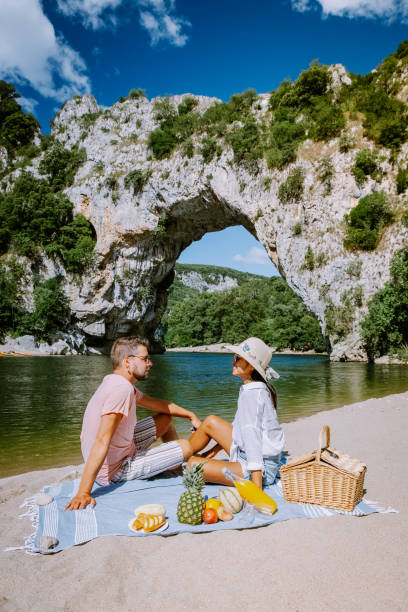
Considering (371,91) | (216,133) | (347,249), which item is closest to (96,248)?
(216,133)

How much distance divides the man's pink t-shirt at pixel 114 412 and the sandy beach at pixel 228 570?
0.73m

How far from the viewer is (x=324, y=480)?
2.86 metres

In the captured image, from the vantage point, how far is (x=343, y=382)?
44.6 ft

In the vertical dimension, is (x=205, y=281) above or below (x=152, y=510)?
above

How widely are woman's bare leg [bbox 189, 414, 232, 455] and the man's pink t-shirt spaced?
25.2 inches

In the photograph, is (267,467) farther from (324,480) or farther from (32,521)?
(32,521)

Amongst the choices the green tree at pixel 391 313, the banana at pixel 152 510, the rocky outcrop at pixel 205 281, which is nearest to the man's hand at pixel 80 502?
the banana at pixel 152 510

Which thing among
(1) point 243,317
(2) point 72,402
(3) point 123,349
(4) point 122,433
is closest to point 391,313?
(2) point 72,402

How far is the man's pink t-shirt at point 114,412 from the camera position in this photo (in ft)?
9.52

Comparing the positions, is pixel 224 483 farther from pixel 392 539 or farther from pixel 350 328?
pixel 350 328

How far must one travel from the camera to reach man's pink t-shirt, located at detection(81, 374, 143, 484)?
290 centimetres

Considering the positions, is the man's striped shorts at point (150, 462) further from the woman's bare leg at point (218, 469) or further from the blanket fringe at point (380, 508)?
the blanket fringe at point (380, 508)

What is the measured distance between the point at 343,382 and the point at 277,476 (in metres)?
11.0

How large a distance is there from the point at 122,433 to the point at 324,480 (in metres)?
1.72
